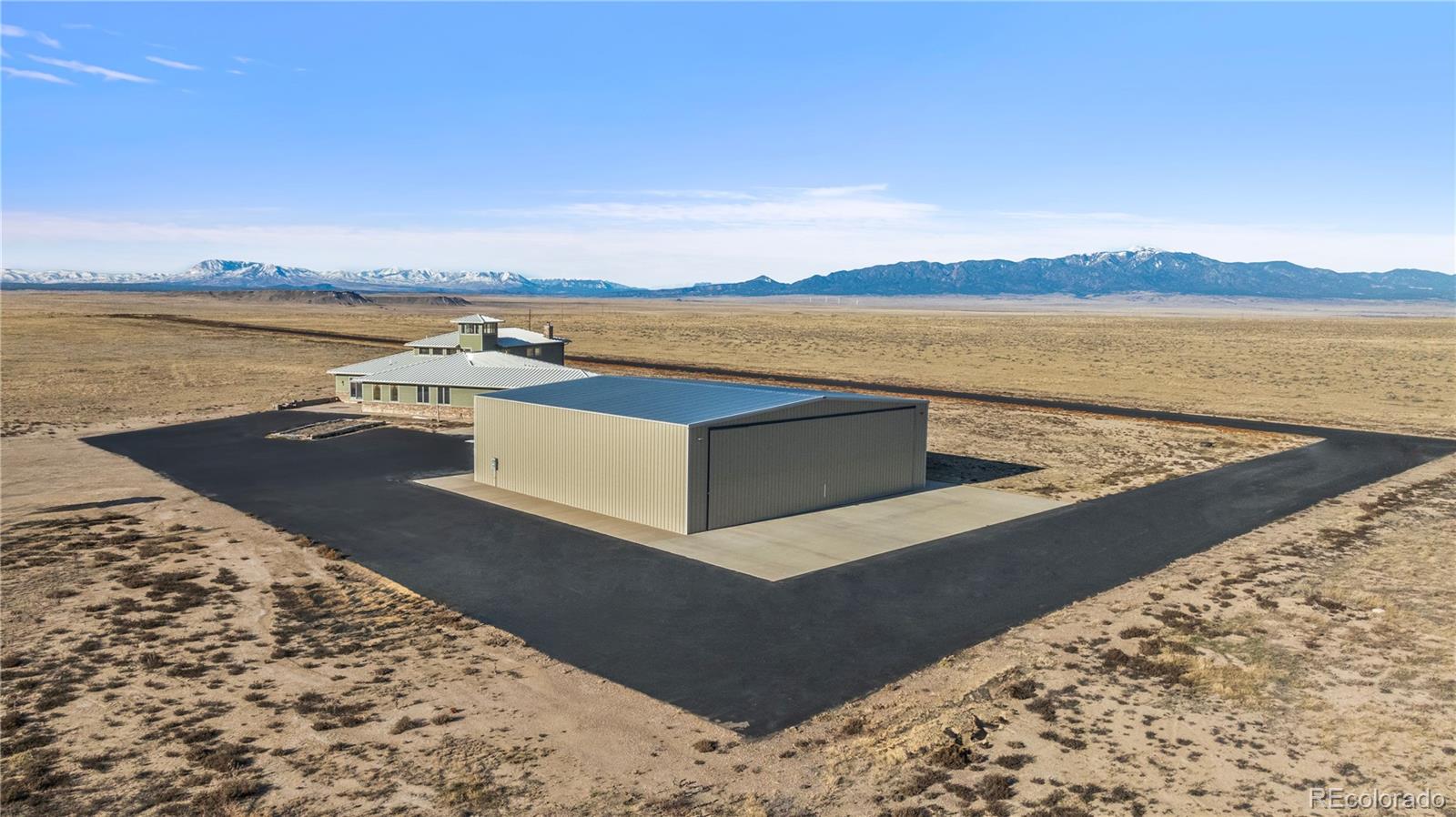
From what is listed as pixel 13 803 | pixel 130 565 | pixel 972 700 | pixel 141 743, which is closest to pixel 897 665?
pixel 972 700

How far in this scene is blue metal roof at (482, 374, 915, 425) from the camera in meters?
29.3

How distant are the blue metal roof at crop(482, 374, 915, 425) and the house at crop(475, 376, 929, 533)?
57 mm

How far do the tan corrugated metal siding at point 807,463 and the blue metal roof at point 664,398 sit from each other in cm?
79

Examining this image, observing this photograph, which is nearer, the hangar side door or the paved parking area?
the paved parking area

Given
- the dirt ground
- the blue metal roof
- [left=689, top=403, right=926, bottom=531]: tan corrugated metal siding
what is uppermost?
the blue metal roof

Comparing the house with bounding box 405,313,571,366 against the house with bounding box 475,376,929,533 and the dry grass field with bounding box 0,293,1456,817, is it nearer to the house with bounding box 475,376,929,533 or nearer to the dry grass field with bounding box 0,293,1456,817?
the house with bounding box 475,376,929,533

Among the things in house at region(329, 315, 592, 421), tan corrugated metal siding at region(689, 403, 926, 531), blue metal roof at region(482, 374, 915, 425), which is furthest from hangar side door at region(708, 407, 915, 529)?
house at region(329, 315, 592, 421)

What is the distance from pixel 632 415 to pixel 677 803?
17.1 metres

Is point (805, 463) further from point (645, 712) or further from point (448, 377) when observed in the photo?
point (448, 377)

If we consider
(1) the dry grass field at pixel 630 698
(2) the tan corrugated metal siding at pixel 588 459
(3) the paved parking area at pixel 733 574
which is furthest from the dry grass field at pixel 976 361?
(2) the tan corrugated metal siding at pixel 588 459

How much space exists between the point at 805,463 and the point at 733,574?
792 centimetres

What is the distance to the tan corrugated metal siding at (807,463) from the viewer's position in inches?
1116

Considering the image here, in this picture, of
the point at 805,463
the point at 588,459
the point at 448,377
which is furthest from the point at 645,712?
the point at 448,377

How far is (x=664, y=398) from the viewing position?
3231 centimetres
